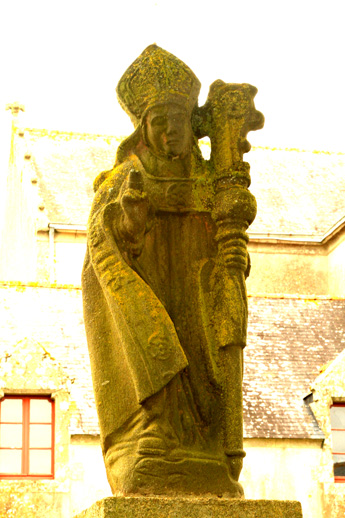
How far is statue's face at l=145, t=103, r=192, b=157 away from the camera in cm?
534

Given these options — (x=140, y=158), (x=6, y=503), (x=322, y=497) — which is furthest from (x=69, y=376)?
(x=140, y=158)

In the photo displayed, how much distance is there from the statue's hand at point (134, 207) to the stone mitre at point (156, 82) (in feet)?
1.44

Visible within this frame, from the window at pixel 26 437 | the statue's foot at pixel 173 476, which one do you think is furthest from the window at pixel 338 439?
the statue's foot at pixel 173 476

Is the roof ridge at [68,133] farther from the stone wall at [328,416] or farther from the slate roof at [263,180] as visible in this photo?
the stone wall at [328,416]

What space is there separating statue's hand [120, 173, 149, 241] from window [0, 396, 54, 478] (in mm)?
10514

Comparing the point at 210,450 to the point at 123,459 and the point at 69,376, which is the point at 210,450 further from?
the point at 69,376

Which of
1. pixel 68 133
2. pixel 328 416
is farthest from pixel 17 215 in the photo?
pixel 328 416

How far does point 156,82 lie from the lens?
17.6 feet

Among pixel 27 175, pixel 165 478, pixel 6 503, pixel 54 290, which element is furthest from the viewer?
pixel 27 175

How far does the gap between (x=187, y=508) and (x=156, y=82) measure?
2.20 metres

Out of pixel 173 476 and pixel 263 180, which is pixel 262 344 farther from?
pixel 173 476

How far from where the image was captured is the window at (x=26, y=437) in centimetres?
1504

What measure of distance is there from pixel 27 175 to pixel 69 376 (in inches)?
436

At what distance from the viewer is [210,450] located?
4.96m
